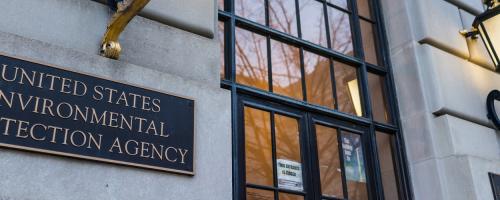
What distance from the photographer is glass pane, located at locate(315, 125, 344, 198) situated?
565 centimetres

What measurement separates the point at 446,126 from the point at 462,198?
2.79 feet

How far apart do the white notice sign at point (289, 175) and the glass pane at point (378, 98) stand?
5.57 feet

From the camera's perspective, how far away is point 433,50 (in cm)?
693

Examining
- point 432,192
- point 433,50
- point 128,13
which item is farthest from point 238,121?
point 433,50

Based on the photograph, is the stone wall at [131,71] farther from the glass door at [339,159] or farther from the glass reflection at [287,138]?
the glass door at [339,159]

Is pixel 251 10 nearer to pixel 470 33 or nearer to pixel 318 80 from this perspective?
pixel 318 80

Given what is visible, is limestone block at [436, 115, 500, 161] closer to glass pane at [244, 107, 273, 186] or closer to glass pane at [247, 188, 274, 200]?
glass pane at [244, 107, 273, 186]

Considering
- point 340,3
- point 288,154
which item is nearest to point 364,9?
point 340,3

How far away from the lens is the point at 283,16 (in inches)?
255

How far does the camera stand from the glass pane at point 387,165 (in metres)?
6.31

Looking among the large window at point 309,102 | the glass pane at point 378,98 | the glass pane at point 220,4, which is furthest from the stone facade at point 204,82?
the glass pane at point 220,4

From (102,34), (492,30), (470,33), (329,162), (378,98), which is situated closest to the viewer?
(102,34)

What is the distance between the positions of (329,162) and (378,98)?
1560 mm

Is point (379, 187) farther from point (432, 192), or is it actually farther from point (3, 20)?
point (3, 20)
